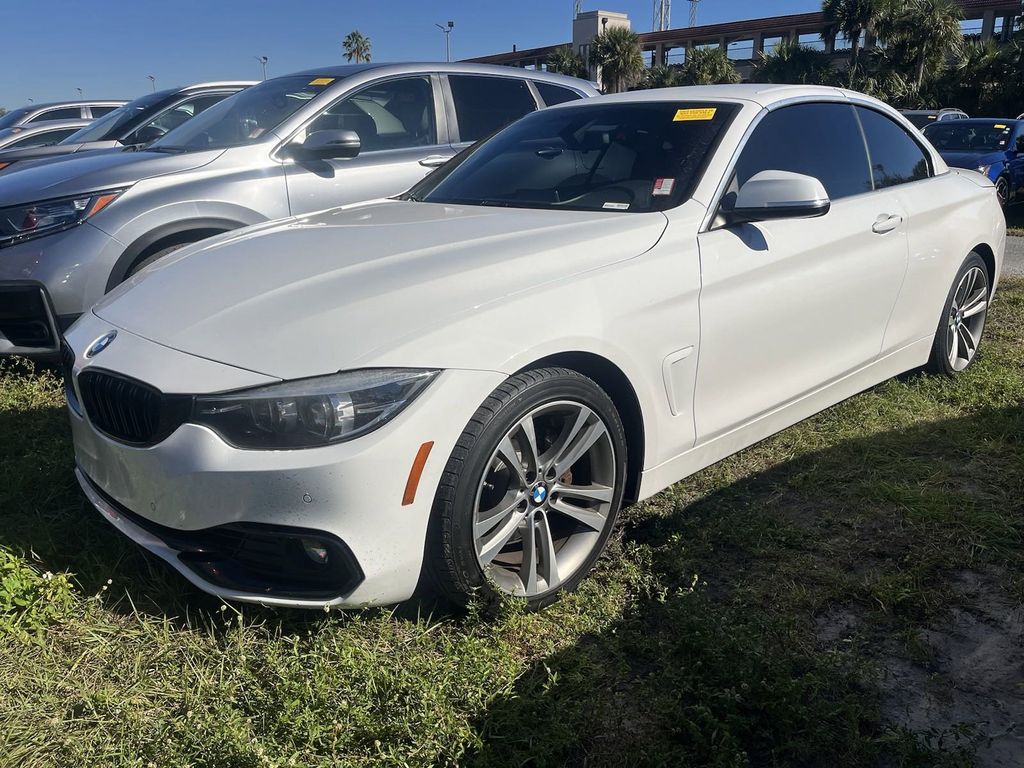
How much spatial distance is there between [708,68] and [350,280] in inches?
1704

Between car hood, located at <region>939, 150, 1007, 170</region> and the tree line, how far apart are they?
16741 millimetres

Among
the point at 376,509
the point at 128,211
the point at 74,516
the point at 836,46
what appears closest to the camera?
the point at 376,509

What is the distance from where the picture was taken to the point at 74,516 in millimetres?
3143

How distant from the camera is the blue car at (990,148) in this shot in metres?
12.5

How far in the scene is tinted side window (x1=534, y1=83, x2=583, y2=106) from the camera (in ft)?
20.7

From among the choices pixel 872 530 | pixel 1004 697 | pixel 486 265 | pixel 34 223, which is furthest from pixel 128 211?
pixel 1004 697

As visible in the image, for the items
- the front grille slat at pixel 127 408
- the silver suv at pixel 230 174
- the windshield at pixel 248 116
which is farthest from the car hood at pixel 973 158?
the front grille slat at pixel 127 408

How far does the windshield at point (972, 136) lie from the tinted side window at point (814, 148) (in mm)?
11098

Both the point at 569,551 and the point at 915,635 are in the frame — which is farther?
the point at 569,551

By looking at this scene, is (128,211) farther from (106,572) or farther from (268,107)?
(106,572)

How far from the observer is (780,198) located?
2.97 metres

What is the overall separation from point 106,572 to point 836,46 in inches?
1780

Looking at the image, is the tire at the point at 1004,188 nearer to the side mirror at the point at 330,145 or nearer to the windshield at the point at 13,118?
the side mirror at the point at 330,145

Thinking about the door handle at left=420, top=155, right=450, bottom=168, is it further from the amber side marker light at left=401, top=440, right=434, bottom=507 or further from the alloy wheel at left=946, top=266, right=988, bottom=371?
the amber side marker light at left=401, top=440, right=434, bottom=507
